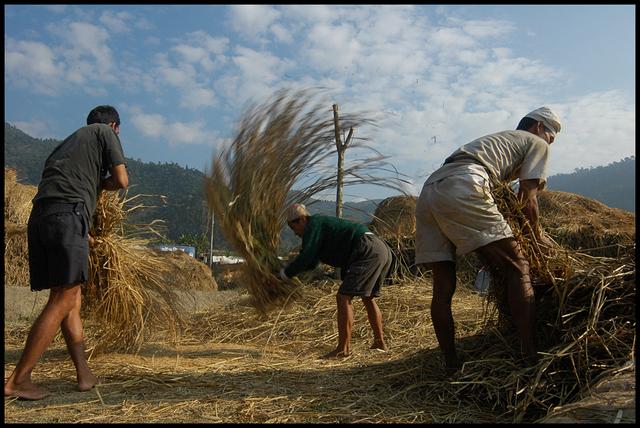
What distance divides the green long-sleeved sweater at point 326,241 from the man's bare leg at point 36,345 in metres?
1.58

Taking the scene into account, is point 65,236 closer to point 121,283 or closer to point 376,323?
point 121,283

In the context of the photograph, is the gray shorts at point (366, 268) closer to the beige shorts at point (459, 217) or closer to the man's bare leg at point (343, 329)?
the man's bare leg at point (343, 329)

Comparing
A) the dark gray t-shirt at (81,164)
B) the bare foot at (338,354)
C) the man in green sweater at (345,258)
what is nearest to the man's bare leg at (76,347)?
the dark gray t-shirt at (81,164)

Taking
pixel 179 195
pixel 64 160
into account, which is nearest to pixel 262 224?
pixel 64 160

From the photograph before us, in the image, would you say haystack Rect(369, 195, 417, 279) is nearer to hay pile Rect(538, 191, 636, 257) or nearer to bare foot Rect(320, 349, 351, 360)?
hay pile Rect(538, 191, 636, 257)

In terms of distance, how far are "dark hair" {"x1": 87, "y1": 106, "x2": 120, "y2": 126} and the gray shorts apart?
1.99m

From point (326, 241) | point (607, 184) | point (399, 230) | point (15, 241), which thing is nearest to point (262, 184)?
point (326, 241)

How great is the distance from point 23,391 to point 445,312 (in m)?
2.20

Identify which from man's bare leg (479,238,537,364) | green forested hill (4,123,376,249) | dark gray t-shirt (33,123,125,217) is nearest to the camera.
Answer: man's bare leg (479,238,537,364)

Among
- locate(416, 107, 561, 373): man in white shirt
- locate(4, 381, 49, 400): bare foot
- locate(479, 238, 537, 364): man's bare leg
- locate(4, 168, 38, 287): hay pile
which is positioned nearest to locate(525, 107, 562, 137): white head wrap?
locate(416, 107, 561, 373): man in white shirt

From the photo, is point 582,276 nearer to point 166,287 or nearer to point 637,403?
point 637,403

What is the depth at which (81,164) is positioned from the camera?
10.5 ft

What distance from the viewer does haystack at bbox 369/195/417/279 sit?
7.29 metres

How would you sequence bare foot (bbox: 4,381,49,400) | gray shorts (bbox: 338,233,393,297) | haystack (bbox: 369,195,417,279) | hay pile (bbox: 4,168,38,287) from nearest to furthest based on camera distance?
1. bare foot (bbox: 4,381,49,400)
2. gray shorts (bbox: 338,233,393,297)
3. haystack (bbox: 369,195,417,279)
4. hay pile (bbox: 4,168,38,287)
